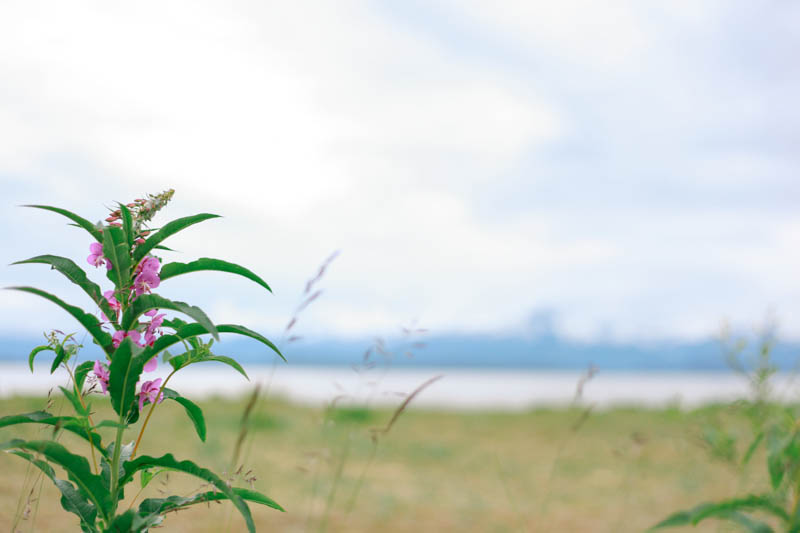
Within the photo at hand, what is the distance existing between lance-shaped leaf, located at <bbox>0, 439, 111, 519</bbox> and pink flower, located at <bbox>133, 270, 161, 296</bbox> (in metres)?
0.40

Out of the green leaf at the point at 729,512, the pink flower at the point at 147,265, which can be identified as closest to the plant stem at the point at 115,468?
the pink flower at the point at 147,265

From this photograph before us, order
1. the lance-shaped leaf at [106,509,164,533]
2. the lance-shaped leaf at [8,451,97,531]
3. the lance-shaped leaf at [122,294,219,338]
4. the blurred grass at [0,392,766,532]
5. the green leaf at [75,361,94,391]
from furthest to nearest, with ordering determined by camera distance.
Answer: the blurred grass at [0,392,766,532], the green leaf at [75,361,94,391], the lance-shaped leaf at [8,451,97,531], the lance-shaped leaf at [106,509,164,533], the lance-shaped leaf at [122,294,219,338]

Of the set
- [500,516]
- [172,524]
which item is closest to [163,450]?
[172,524]

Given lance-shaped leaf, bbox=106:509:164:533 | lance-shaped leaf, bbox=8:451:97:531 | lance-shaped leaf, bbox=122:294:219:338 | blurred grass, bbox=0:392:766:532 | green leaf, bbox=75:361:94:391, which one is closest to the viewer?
lance-shaped leaf, bbox=122:294:219:338

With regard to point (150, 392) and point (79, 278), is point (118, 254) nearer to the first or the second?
point (79, 278)

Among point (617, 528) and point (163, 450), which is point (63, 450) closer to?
point (617, 528)

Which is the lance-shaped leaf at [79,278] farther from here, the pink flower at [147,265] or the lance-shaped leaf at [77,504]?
the lance-shaped leaf at [77,504]

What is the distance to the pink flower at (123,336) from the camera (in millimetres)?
1518

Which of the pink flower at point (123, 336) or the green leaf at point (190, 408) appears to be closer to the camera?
the pink flower at point (123, 336)

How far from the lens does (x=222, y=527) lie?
4.36m

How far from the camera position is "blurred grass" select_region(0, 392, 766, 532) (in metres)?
4.30

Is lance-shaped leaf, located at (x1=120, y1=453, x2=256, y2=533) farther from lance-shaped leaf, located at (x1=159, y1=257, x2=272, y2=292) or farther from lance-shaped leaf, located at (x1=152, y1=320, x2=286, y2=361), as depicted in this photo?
lance-shaped leaf, located at (x1=159, y1=257, x2=272, y2=292)

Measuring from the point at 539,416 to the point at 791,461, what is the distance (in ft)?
33.5

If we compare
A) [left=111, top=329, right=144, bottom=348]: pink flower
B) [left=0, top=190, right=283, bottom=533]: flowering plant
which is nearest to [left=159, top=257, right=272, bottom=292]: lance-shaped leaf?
[left=0, top=190, right=283, bottom=533]: flowering plant
